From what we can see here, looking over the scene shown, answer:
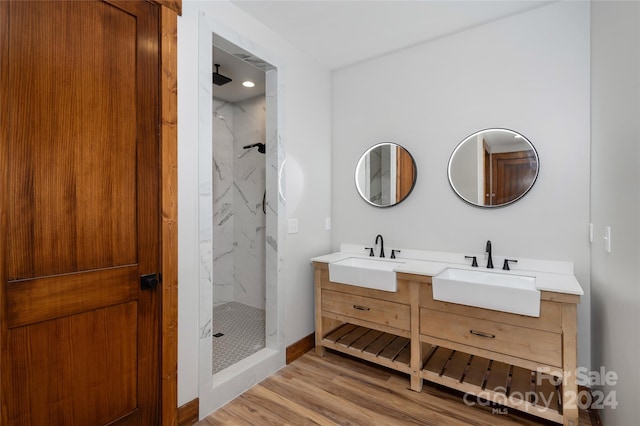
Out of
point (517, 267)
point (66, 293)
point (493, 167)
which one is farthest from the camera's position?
point (493, 167)

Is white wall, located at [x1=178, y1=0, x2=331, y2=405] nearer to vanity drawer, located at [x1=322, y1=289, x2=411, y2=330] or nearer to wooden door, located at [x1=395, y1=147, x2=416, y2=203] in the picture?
vanity drawer, located at [x1=322, y1=289, x2=411, y2=330]

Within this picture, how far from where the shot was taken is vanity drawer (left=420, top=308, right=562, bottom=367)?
1.75 meters

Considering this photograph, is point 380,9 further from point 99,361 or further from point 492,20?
point 99,361

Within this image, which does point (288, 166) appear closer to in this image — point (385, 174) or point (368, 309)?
point (385, 174)

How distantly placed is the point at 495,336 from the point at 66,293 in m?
2.30

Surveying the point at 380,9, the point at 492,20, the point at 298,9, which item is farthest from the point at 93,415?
the point at 492,20

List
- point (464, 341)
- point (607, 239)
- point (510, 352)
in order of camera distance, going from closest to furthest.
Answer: point (607, 239) < point (510, 352) < point (464, 341)

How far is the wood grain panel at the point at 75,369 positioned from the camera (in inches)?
50.6

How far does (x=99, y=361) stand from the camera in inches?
59.1

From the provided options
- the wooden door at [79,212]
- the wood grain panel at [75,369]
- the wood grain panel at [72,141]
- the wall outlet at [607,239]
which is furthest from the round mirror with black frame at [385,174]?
the wood grain panel at [75,369]

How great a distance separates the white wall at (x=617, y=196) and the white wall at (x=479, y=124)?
12 centimetres

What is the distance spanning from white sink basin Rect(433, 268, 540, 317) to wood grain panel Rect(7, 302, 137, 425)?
1.82 meters

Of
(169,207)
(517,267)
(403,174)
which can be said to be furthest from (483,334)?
(169,207)

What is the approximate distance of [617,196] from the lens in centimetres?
146
